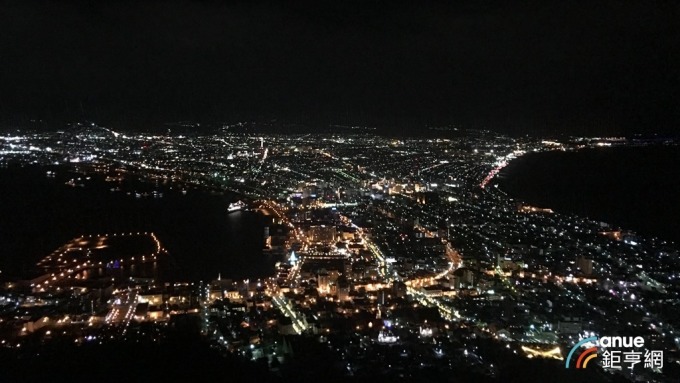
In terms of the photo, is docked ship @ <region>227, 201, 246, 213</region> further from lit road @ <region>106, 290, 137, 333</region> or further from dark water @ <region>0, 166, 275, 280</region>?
lit road @ <region>106, 290, 137, 333</region>

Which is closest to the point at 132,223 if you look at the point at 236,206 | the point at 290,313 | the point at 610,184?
the point at 236,206

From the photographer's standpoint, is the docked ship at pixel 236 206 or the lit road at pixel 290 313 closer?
the lit road at pixel 290 313

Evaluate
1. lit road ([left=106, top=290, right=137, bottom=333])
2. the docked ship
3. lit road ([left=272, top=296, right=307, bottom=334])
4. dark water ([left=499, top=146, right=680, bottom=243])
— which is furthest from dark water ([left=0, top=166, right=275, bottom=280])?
Answer: dark water ([left=499, top=146, right=680, bottom=243])

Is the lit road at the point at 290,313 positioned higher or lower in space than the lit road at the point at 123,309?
higher

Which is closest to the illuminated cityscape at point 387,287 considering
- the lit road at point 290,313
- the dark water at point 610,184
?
the lit road at point 290,313

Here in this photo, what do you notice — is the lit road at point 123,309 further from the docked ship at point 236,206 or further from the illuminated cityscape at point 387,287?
the docked ship at point 236,206

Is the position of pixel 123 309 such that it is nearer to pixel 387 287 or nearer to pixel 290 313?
pixel 290 313
